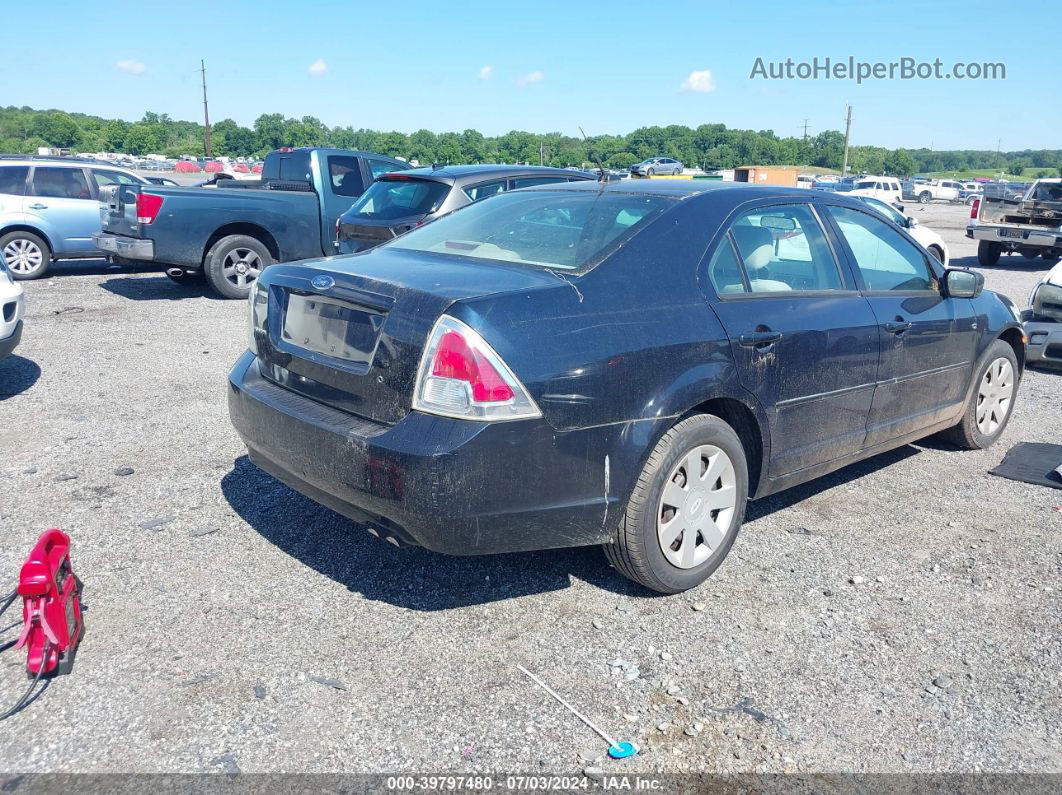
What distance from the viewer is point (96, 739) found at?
2697 mm

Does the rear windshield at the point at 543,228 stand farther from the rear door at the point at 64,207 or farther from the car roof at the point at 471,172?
the rear door at the point at 64,207

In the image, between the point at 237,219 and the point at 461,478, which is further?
the point at 237,219

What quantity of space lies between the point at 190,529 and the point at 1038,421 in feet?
19.1

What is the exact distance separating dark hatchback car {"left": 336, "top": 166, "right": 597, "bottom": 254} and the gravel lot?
4129 mm

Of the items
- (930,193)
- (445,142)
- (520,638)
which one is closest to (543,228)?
(520,638)

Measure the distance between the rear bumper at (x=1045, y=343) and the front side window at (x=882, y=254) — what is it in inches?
140

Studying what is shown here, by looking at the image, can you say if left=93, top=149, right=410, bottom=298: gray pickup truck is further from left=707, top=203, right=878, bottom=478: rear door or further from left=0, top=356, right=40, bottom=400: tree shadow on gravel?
left=707, top=203, right=878, bottom=478: rear door

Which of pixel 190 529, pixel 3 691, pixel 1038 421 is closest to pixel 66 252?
pixel 190 529

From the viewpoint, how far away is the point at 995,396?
574 centimetres

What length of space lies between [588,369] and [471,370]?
44 cm

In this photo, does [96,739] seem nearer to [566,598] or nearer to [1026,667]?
[566,598]

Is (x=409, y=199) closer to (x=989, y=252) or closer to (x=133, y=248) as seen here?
(x=133, y=248)

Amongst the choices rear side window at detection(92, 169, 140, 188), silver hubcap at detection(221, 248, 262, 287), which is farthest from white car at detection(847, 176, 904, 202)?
silver hubcap at detection(221, 248, 262, 287)

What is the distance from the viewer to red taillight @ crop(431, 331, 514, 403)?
299 cm
